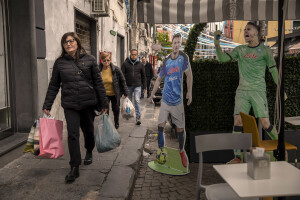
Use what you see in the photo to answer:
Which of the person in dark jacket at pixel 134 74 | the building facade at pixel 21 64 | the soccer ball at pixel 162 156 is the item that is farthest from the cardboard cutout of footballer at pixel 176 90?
the person in dark jacket at pixel 134 74

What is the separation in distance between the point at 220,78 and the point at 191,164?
1.48 m

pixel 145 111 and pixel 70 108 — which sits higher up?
pixel 70 108

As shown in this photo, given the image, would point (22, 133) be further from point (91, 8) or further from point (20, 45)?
point (91, 8)

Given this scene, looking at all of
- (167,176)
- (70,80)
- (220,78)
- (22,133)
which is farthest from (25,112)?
(220,78)

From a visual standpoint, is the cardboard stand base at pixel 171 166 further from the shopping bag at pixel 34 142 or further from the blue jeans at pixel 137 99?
the blue jeans at pixel 137 99

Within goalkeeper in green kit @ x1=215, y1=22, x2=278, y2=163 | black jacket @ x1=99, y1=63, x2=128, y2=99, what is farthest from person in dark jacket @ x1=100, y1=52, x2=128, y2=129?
goalkeeper in green kit @ x1=215, y1=22, x2=278, y2=163

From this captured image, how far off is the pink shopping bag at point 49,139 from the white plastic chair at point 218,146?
6.32 ft

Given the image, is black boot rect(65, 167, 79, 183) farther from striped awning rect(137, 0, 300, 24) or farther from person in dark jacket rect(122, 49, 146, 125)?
person in dark jacket rect(122, 49, 146, 125)

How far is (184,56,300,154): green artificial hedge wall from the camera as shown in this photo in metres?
4.98

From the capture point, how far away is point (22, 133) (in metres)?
5.51

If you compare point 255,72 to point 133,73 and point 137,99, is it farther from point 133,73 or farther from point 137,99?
point 133,73

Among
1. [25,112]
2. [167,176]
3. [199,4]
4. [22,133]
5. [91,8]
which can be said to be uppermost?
[91,8]

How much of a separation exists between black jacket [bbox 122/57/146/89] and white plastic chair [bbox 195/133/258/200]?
219 inches

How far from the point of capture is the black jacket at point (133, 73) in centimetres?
834
